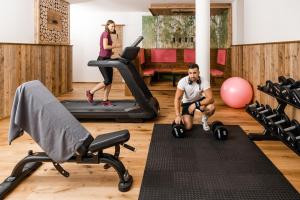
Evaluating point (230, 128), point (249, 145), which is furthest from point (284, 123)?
point (230, 128)

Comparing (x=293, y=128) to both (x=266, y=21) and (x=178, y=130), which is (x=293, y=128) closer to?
(x=178, y=130)

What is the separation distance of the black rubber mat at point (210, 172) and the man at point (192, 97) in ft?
1.14

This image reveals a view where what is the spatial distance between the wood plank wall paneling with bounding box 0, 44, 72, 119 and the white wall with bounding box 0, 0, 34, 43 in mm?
130

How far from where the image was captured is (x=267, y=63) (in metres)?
4.61

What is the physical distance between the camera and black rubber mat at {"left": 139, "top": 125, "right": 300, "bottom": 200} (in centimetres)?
224

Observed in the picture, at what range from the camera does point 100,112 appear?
14.9ft

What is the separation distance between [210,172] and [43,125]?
1315mm

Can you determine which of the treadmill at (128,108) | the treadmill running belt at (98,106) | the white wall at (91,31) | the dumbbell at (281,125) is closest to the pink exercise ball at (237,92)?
the treadmill at (128,108)

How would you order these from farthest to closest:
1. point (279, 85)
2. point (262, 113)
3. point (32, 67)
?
point (32, 67), point (262, 113), point (279, 85)

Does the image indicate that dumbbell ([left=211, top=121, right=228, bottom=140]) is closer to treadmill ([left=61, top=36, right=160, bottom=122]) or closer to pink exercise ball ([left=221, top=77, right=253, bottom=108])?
treadmill ([left=61, top=36, right=160, bottom=122])

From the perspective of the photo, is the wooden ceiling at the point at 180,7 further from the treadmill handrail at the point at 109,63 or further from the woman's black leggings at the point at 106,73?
the treadmill handrail at the point at 109,63

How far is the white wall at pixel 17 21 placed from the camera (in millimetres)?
4698

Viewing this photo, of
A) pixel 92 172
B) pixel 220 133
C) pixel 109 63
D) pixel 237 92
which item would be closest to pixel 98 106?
pixel 109 63

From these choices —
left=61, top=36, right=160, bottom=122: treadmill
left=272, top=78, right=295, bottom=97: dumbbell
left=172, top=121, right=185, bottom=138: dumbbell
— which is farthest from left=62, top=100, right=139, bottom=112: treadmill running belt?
left=272, top=78, right=295, bottom=97: dumbbell
